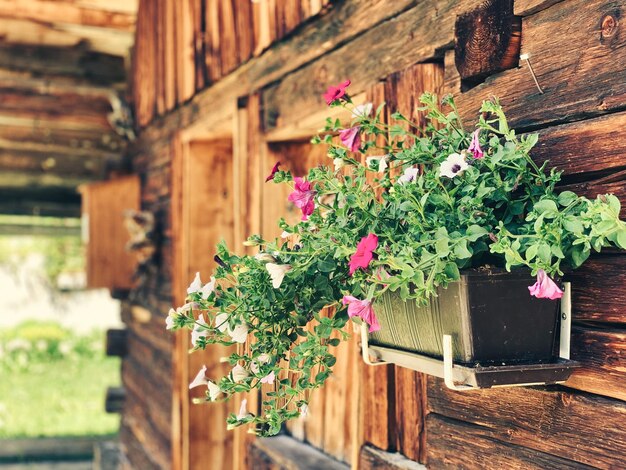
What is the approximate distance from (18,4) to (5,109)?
983 mm

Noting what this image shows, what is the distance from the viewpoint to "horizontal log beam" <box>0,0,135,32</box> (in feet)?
20.0

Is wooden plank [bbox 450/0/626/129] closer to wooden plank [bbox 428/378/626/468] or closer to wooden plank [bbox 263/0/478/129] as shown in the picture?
wooden plank [bbox 263/0/478/129]

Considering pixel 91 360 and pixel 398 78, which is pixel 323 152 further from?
pixel 91 360

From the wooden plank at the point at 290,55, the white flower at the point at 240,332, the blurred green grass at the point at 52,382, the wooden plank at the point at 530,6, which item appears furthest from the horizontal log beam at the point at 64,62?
the wooden plank at the point at 530,6

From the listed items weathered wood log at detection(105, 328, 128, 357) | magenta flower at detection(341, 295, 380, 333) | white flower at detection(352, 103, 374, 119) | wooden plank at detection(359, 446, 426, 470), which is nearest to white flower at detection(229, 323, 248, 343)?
magenta flower at detection(341, 295, 380, 333)

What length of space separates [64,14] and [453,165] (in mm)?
5372

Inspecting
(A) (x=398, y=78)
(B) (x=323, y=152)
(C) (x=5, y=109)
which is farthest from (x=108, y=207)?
(A) (x=398, y=78)

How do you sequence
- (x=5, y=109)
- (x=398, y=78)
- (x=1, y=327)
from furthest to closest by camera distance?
(x=1, y=327)
(x=5, y=109)
(x=398, y=78)

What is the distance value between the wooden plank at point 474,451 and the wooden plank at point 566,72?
668 millimetres

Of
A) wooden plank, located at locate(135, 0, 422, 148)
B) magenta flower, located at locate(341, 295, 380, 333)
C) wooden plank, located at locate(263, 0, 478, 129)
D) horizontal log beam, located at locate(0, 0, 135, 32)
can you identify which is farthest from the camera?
horizontal log beam, located at locate(0, 0, 135, 32)

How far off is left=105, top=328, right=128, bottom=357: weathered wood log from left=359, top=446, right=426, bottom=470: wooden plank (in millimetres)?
4521

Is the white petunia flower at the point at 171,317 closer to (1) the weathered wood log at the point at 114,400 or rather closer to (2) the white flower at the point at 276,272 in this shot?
(2) the white flower at the point at 276,272

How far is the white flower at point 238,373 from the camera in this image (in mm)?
1790

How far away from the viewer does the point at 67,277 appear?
41.3 feet
